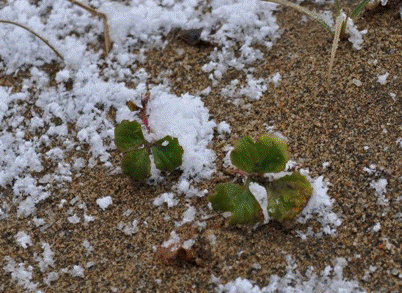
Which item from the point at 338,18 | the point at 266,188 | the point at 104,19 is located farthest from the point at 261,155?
the point at 104,19

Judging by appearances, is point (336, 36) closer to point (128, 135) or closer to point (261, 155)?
point (261, 155)

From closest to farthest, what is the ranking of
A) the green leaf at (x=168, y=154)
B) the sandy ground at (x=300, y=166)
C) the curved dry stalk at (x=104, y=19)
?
the sandy ground at (x=300, y=166)
the green leaf at (x=168, y=154)
the curved dry stalk at (x=104, y=19)

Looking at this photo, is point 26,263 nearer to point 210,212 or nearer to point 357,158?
point 210,212

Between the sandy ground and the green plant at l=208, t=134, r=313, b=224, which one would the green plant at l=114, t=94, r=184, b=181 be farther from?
the green plant at l=208, t=134, r=313, b=224

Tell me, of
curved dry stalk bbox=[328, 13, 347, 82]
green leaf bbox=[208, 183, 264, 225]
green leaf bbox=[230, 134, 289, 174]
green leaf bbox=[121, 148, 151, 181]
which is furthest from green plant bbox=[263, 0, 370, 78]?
green leaf bbox=[121, 148, 151, 181]

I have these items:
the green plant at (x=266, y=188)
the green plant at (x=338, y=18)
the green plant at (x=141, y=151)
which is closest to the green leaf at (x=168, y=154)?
the green plant at (x=141, y=151)

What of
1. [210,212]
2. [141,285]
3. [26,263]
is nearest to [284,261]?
[210,212]

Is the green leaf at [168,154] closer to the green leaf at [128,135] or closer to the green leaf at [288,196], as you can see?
the green leaf at [128,135]
